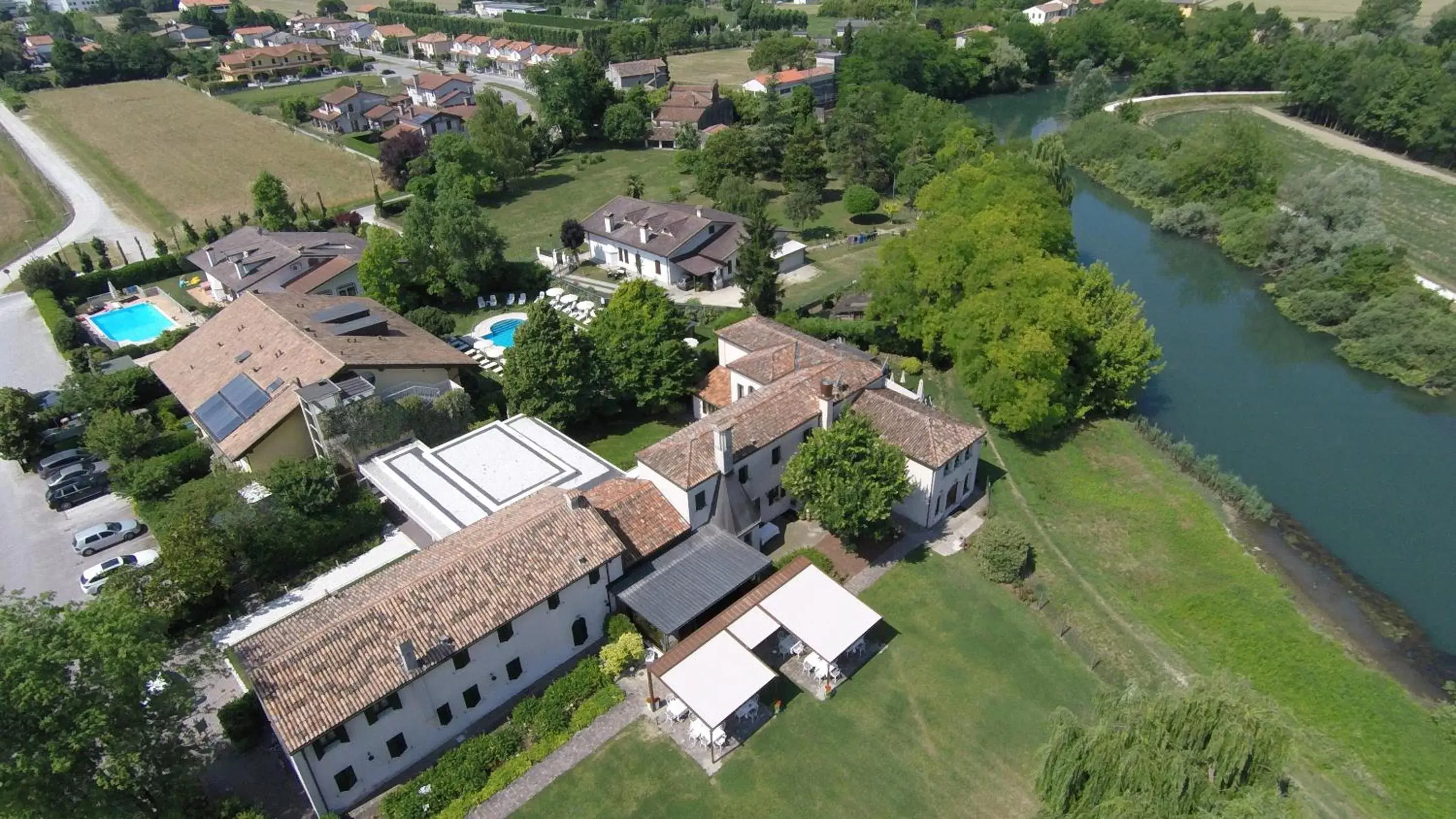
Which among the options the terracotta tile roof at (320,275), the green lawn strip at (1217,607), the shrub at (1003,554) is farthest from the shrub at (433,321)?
the shrub at (1003,554)

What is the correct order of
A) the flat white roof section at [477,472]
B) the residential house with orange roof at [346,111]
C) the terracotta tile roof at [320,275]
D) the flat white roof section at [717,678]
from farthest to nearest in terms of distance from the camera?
the residential house with orange roof at [346,111], the terracotta tile roof at [320,275], the flat white roof section at [477,472], the flat white roof section at [717,678]

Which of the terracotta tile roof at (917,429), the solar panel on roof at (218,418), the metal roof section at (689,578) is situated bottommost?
the metal roof section at (689,578)

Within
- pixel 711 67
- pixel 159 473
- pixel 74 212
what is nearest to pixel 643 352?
pixel 159 473

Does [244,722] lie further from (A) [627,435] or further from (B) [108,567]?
(A) [627,435]

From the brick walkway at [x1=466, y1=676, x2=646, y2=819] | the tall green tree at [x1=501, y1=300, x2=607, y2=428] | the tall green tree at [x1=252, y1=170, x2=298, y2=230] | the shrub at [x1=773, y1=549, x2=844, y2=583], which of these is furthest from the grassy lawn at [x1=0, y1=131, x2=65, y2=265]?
the shrub at [x1=773, y1=549, x2=844, y2=583]

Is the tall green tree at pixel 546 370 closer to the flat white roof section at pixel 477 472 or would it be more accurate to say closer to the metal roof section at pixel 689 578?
the flat white roof section at pixel 477 472

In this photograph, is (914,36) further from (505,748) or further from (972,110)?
(505,748)

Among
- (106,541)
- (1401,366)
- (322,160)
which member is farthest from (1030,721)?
(322,160)
